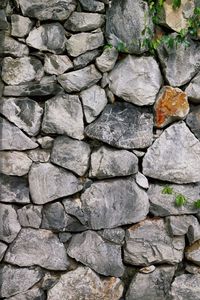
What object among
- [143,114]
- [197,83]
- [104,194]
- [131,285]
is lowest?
[131,285]

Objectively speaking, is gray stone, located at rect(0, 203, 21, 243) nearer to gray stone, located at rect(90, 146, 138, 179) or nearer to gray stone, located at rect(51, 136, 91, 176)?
gray stone, located at rect(51, 136, 91, 176)

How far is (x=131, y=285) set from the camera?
2.02 meters

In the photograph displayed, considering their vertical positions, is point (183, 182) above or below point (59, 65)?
below

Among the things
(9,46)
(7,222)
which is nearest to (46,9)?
(9,46)

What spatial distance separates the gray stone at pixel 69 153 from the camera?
75.9 inches

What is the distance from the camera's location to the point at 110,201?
1.97m

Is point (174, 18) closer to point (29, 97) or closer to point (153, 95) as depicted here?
point (153, 95)

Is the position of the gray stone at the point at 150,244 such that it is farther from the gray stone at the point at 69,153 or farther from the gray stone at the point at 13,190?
the gray stone at the point at 13,190

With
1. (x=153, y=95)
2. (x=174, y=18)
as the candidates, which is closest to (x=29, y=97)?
(x=153, y=95)

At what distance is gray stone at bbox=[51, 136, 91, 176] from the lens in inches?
75.9

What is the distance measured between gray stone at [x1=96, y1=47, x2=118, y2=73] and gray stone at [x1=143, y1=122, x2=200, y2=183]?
0.43 m

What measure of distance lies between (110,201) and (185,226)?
408mm

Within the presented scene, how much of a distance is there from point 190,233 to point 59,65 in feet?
3.49

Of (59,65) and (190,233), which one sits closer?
A: (59,65)
